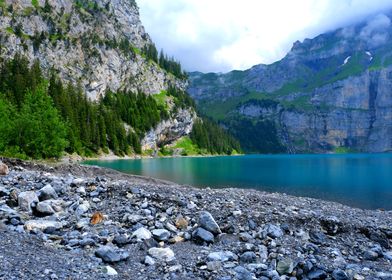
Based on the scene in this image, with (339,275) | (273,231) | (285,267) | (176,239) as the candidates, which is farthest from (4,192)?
(339,275)

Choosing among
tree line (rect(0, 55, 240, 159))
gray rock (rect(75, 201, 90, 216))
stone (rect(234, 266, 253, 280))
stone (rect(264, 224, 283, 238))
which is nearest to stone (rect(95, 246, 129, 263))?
stone (rect(234, 266, 253, 280))

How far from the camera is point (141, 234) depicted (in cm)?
1196

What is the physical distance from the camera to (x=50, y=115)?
6544 centimetres

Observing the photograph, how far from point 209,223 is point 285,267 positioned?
135 inches

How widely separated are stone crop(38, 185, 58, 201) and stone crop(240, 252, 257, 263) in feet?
29.3

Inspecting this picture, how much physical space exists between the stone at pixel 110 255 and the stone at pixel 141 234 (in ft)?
4.34

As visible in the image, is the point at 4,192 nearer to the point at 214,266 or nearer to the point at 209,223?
the point at 209,223

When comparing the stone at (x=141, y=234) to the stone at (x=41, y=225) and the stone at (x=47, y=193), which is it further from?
the stone at (x=47, y=193)

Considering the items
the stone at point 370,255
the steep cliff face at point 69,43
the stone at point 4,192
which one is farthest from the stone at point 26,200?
the steep cliff face at point 69,43

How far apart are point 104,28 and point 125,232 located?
674 feet

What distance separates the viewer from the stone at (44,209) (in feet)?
45.0

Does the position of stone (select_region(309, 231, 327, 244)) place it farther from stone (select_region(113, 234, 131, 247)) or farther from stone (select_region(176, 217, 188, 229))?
stone (select_region(113, 234, 131, 247))

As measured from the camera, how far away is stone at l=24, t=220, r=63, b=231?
464 inches

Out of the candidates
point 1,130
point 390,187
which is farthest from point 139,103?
point 390,187
